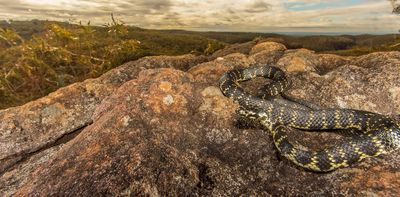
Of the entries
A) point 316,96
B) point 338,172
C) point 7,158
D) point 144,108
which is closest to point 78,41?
point 7,158

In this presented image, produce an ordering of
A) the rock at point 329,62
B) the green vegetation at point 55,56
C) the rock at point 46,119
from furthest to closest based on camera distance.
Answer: the green vegetation at point 55,56, the rock at point 329,62, the rock at point 46,119

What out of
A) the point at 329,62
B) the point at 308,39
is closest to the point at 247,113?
the point at 329,62

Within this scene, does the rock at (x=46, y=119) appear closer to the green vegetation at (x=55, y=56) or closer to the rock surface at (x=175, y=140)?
the rock surface at (x=175, y=140)

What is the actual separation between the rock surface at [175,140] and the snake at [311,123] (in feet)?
0.75

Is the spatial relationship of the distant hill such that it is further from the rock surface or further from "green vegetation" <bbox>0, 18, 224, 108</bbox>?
the rock surface

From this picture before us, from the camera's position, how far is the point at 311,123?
762 cm

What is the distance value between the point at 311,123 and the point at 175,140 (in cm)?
397

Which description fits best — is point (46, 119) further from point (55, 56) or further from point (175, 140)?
point (55, 56)

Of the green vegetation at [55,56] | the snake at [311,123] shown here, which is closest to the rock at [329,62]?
the snake at [311,123]

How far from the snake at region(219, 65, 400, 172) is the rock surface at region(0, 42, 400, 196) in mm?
228

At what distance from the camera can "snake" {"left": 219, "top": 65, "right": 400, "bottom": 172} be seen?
20.1 ft

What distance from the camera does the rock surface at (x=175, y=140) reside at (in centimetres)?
531

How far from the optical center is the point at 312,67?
1102 centimetres

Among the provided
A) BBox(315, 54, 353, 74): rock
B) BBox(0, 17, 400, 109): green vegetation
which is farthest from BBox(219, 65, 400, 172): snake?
BBox(0, 17, 400, 109): green vegetation
